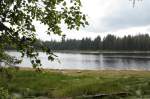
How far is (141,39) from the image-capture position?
171000mm

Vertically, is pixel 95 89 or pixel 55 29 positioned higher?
pixel 55 29

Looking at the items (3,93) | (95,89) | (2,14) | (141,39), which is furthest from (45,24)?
(141,39)

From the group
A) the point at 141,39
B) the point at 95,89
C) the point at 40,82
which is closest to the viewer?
the point at 95,89

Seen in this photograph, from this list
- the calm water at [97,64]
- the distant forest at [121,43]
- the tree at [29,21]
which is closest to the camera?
the tree at [29,21]

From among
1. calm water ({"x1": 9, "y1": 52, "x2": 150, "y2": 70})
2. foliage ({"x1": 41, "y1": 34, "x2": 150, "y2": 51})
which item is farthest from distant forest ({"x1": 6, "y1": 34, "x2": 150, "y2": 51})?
calm water ({"x1": 9, "y1": 52, "x2": 150, "y2": 70})

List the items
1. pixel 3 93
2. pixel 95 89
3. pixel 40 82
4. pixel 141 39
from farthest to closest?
pixel 141 39
pixel 40 82
pixel 95 89
pixel 3 93

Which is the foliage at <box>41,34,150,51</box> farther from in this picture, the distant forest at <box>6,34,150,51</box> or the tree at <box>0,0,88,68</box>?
the tree at <box>0,0,88,68</box>

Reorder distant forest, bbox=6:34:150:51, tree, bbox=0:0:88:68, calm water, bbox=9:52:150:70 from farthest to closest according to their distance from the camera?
distant forest, bbox=6:34:150:51
calm water, bbox=9:52:150:70
tree, bbox=0:0:88:68

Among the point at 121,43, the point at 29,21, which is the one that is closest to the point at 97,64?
the point at 29,21

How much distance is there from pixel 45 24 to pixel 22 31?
1.20ft

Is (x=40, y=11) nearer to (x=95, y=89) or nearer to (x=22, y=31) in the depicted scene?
(x=22, y=31)

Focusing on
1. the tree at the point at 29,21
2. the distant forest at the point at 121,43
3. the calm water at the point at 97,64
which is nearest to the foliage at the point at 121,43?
the distant forest at the point at 121,43

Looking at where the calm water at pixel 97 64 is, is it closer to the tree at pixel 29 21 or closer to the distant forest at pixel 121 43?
the tree at pixel 29 21

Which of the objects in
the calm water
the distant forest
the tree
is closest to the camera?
the tree
